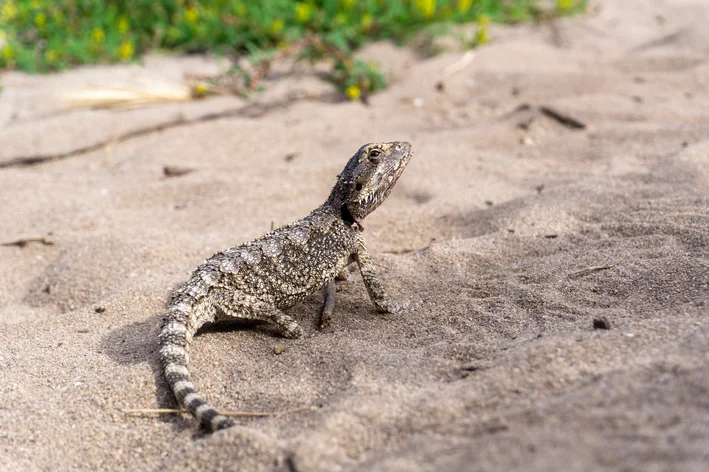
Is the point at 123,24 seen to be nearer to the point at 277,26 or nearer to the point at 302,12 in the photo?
the point at 277,26

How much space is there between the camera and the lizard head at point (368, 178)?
423 cm

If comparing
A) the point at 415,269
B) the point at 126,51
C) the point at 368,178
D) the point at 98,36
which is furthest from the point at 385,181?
the point at 98,36

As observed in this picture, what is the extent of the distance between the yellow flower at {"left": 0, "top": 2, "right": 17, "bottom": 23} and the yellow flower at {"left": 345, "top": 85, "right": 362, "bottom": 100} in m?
5.29

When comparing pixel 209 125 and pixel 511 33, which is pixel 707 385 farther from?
pixel 511 33

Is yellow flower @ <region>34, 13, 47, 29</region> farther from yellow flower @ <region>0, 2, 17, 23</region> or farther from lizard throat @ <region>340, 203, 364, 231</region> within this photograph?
lizard throat @ <region>340, 203, 364, 231</region>

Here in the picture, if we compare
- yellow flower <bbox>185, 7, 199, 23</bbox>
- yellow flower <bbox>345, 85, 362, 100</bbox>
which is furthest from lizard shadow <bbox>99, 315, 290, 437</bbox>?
yellow flower <bbox>185, 7, 199, 23</bbox>

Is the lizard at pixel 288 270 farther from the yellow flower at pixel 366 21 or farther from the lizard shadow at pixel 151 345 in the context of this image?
the yellow flower at pixel 366 21

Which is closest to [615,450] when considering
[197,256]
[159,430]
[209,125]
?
[159,430]

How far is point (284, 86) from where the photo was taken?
852 centimetres

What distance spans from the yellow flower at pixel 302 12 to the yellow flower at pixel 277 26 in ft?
0.80

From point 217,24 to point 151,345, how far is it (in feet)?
20.6

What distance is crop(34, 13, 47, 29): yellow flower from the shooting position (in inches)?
358

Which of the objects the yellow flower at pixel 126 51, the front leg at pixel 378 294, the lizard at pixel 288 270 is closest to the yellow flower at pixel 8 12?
the yellow flower at pixel 126 51

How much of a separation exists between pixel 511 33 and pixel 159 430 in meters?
8.16
